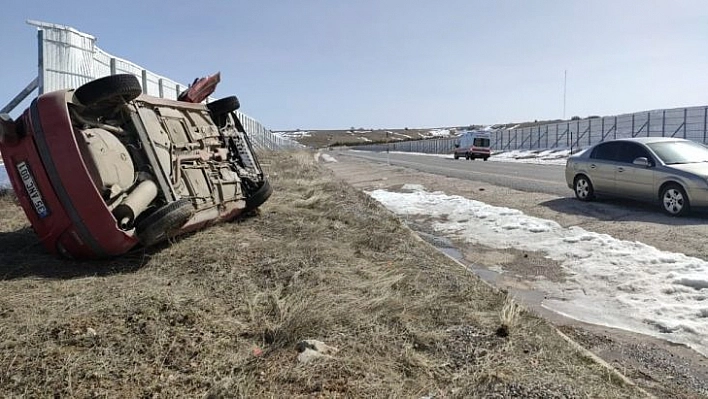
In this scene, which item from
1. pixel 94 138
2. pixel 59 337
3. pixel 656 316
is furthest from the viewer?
pixel 656 316

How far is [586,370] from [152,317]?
2.87 metres

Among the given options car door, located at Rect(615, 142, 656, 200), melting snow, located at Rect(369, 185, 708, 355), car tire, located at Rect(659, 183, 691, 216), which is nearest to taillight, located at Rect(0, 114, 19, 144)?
melting snow, located at Rect(369, 185, 708, 355)

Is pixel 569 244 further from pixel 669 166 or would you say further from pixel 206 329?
pixel 206 329

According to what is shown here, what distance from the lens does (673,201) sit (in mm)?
10102

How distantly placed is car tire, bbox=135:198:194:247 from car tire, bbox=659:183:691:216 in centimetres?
919

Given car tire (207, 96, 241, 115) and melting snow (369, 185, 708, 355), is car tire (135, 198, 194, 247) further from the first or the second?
melting snow (369, 185, 708, 355)

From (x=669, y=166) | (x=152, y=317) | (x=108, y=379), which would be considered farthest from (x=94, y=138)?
A: (x=669, y=166)

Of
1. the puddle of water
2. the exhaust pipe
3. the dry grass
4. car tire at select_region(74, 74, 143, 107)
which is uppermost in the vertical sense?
car tire at select_region(74, 74, 143, 107)

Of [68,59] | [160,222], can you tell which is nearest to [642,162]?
[160,222]

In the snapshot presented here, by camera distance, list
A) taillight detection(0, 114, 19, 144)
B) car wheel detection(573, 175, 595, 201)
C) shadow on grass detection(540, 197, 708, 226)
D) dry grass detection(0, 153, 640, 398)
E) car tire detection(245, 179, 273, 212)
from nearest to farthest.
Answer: dry grass detection(0, 153, 640, 398) → taillight detection(0, 114, 19, 144) → car tire detection(245, 179, 273, 212) → shadow on grass detection(540, 197, 708, 226) → car wheel detection(573, 175, 595, 201)

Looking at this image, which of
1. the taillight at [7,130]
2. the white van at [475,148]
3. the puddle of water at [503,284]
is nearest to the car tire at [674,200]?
the puddle of water at [503,284]

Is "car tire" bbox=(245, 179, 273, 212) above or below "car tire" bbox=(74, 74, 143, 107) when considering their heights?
below

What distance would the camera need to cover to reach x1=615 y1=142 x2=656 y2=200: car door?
35.5 feet

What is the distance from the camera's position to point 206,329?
11.2 feet
